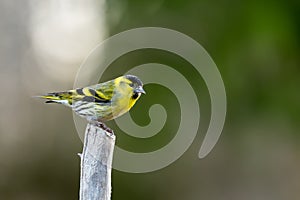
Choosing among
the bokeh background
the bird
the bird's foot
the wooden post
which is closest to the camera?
the wooden post

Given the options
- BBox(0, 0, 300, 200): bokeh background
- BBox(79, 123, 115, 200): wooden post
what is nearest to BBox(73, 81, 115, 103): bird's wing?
BBox(79, 123, 115, 200): wooden post

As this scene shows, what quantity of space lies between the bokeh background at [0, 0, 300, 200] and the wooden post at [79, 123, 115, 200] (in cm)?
528

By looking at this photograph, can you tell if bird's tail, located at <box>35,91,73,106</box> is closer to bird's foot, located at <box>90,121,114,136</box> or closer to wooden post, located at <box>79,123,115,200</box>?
bird's foot, located at <box>90,121,114,136</box>

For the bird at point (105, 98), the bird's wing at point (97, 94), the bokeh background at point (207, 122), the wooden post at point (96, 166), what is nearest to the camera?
the wooden post at point (96, 166)

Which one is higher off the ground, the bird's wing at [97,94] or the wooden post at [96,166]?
the bird's wing at [97,94]

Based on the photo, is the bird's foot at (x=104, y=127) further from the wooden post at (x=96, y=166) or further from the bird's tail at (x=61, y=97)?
the bird's tail at (x=61, y=97)

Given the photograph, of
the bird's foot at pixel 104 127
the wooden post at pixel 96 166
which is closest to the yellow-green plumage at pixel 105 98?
the bird's foot at pixel 104 127

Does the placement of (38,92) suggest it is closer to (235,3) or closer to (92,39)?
(92,39)

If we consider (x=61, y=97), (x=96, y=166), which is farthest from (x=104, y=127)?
(x=61, y=97)

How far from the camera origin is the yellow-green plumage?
4340 mm

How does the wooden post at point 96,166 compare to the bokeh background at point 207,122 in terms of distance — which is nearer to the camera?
the wooden post at point 96,166

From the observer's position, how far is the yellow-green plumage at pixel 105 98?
434cm

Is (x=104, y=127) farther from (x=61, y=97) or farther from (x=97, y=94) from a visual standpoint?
(x=61, y=97)

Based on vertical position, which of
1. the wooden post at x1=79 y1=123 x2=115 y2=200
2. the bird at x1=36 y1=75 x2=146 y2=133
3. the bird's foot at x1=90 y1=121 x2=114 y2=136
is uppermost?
the bird at x1=36 y1=75 x2=146 y2=133
